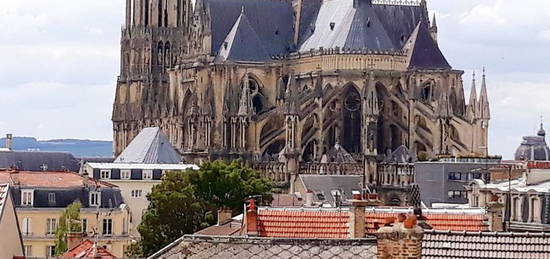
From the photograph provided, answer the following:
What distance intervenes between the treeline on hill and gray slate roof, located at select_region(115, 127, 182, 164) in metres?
32.0

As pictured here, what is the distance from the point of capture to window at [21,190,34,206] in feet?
302

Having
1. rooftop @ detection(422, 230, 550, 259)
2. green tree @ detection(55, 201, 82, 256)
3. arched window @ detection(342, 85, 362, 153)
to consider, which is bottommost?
green tree @ detection(55, 201, 82, 256)

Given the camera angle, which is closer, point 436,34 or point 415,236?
point 415,236

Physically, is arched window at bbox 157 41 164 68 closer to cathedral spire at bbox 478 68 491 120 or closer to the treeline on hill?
cathedral spire at bbox 478 68 491 120

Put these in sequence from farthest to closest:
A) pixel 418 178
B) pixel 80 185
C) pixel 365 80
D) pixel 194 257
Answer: pixel 365 80
pixel 418 178
pixel 80 185
pixel 194 257

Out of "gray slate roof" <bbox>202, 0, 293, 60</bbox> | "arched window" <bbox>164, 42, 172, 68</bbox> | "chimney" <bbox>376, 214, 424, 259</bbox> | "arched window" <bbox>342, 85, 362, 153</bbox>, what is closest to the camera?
"chimney" <bbox>376, 214, 424, 259</bbox>

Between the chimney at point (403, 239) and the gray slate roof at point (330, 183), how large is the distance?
9824 centimetres

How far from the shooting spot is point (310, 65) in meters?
148

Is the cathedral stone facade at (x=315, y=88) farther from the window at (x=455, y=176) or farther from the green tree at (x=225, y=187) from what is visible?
the green tree at (x=225, y=187)

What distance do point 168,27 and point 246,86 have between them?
2189 cm

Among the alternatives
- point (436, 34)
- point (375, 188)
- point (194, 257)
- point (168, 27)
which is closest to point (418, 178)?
point (375, 188)

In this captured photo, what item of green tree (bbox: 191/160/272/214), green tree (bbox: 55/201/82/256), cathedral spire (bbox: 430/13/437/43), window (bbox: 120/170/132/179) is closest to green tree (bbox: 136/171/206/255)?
green tree (bbox: 191/160/272/214)

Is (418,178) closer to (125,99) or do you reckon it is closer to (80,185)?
(80,185)

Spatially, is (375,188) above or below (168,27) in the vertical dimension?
below
